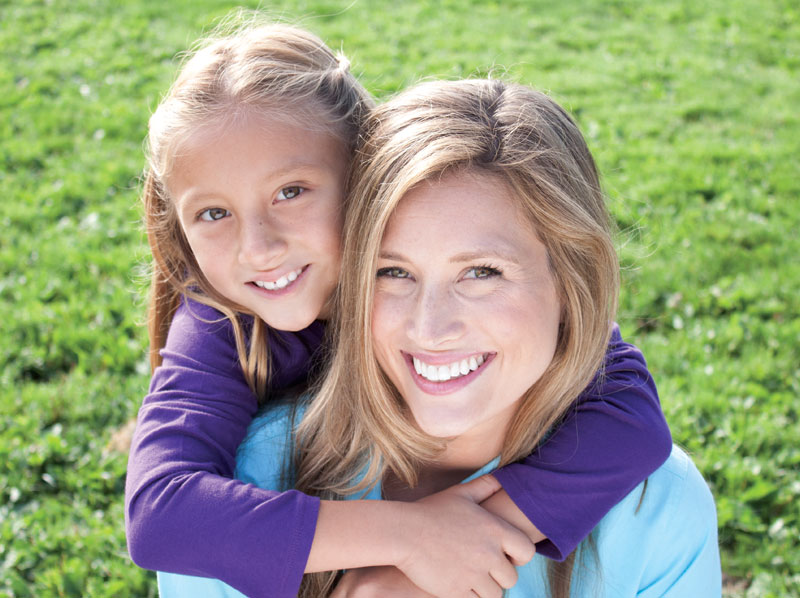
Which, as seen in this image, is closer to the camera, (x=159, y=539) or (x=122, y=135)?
(x=159, y=539)

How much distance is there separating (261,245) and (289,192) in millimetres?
207

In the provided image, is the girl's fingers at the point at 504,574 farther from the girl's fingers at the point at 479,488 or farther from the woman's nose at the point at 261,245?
the woman's nose at the point at 261,245

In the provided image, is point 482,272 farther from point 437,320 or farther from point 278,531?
point 278,531

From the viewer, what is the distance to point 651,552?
2.12 metres

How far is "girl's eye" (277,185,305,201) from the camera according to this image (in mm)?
2518

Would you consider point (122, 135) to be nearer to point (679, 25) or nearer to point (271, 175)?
point (271, 175)

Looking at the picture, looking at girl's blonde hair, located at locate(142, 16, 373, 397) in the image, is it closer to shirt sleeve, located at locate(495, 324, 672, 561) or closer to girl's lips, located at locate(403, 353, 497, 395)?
girl's lips, located at locate(403, 353, 497, 395)

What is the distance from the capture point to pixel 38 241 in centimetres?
531

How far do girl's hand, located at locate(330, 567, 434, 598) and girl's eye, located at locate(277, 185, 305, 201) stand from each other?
1089 millimetres

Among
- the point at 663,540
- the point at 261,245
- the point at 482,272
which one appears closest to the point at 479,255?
the point at 482,272

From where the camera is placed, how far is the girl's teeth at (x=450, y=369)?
2057 millimetres

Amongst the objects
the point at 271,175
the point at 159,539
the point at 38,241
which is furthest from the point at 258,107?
the point at 38,241

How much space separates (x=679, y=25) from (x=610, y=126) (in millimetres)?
2592

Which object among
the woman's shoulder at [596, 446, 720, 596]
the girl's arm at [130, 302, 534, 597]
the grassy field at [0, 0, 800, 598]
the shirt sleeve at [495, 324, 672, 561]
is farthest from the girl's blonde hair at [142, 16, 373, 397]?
the woman's shoulder at [596, 446, 720, 596]
